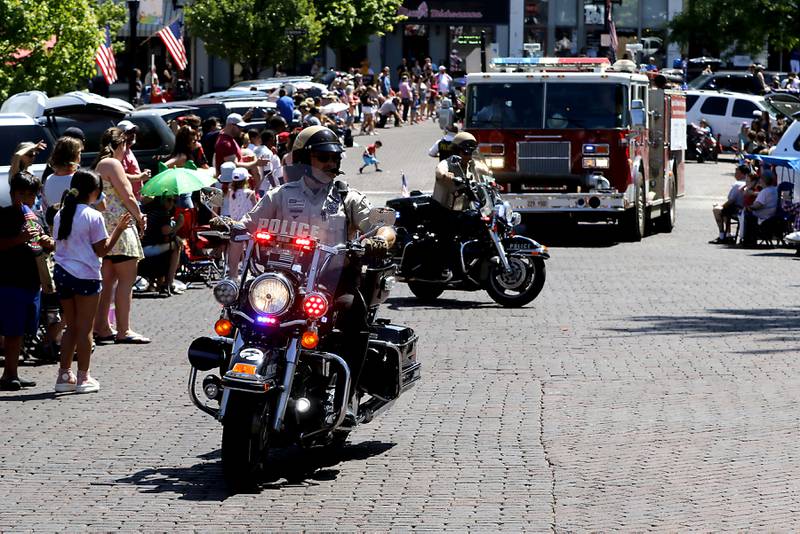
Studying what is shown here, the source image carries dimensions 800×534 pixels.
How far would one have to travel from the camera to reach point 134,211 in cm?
1287

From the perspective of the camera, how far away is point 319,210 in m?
8.67

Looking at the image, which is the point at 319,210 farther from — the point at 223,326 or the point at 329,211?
the point at 223,326

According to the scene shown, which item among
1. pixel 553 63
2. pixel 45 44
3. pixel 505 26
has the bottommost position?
pixel 553 63

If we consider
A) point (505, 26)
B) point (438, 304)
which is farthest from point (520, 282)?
point (505, 26)

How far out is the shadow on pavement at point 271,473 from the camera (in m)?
7.99

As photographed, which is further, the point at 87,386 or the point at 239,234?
the point at 87,386

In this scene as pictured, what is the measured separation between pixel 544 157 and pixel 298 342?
16.1 metres

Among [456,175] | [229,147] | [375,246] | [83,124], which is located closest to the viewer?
[375,246]

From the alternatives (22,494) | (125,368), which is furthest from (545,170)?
(22,494)

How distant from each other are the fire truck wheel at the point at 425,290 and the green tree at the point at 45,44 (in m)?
14.4

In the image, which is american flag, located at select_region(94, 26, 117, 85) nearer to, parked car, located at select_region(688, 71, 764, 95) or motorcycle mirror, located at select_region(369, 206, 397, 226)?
parked car, located at select_region(688, 71, 764, 95)

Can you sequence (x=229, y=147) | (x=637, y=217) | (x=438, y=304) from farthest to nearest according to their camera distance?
(x=637, y=217)
(x=229, y=147)
(x=438, y=304)

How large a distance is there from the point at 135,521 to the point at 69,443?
82.4 inches

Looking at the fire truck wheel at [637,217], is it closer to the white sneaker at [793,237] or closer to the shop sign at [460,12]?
the white sneaker at [793,237]
